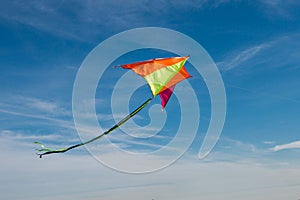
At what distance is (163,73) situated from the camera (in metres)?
36.2

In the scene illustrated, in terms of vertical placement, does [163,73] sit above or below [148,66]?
below

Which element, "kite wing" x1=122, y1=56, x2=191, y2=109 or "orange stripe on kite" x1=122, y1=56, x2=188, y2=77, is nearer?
"orange stripe on kite" x1=122, y1=56, x2=188, y2=77

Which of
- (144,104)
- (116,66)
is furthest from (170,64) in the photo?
(144,104)

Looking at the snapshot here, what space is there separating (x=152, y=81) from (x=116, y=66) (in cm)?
538

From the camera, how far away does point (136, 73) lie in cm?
3484

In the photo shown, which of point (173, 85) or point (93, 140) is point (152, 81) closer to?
point (173, 85)

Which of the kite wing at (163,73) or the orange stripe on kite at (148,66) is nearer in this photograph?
the orange stripe on kite at (148,66)

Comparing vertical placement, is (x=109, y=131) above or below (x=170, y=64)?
below

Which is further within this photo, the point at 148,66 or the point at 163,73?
the point at 163,73

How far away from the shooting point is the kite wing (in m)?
34.9

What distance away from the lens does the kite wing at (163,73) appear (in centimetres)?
3494

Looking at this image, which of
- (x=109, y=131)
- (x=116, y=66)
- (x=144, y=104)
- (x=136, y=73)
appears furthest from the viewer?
(x=136, y=73)

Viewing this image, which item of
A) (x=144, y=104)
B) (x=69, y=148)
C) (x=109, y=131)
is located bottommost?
(x=69, y=148)

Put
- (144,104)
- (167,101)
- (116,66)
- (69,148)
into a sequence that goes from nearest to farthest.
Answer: (69,148), (144,104), (116,66), (167,101)
